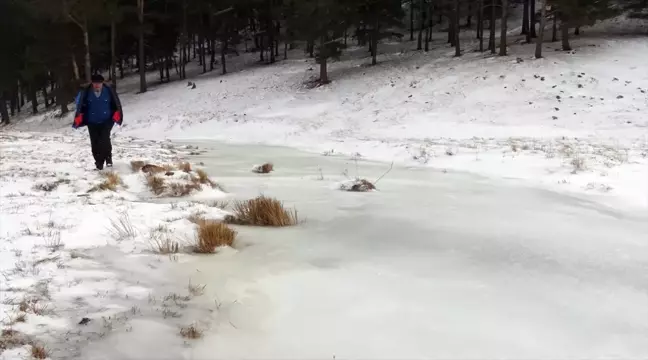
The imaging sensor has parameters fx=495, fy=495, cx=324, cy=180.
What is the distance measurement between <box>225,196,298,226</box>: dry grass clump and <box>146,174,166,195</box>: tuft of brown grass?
1873 mm

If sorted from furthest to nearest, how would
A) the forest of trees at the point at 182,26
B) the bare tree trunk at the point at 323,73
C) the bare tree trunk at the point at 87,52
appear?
1. the bare tree trunk at the point at 323,73
2. the bare tree trunk at the point at 87,52
3. the forest of trees at the point at 182,26

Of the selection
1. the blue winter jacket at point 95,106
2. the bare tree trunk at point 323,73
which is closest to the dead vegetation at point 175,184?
the blue winter jacket at point 95,106

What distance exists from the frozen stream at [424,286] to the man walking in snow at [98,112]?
439 cm

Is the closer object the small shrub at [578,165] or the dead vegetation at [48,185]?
the dead vegetation at [48,185]

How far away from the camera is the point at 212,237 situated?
174 inches

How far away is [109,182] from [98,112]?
186 cm

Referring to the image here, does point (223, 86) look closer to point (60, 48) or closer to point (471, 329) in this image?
point (60, 48)

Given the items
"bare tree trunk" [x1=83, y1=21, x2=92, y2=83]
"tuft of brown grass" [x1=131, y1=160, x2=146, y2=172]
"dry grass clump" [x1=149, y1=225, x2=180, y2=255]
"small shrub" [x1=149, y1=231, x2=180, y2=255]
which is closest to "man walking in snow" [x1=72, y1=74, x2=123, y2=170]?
"tuft of brown grass" [x1=131, y1=160, x2=146, y2=172]

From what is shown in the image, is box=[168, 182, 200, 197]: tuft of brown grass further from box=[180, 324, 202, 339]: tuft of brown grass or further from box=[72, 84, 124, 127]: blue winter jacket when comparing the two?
box=[180, 324, 202, 339]: tuft of brown grass

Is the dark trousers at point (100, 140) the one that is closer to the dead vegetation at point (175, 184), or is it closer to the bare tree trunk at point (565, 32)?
the dead vegetation at point (175, 184)

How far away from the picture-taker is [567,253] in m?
4.31

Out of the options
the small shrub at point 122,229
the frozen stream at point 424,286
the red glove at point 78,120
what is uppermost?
the red glove at point 78,120

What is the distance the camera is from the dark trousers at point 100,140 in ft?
27.7

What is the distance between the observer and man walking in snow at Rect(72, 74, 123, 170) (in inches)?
326
